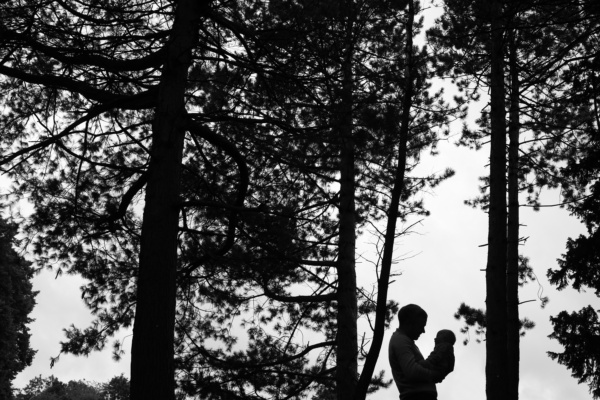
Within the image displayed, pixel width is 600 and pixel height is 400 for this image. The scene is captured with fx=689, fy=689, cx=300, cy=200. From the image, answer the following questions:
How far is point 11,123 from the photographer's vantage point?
29.7 ft

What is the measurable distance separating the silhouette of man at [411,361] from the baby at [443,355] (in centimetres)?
4

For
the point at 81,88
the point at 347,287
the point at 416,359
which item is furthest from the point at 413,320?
the point at 347,287

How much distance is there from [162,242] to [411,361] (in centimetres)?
261

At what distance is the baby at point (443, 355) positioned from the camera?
198 inches

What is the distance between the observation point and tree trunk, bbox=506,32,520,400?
13.5 m

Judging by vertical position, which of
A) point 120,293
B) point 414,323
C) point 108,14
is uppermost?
point 108,14

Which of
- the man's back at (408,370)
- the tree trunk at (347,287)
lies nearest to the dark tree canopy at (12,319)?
the tree trunk at (347,287)

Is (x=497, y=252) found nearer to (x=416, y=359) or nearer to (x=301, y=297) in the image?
(x=301, y=297)

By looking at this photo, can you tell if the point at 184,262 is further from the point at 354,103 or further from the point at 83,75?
the point at 354,103

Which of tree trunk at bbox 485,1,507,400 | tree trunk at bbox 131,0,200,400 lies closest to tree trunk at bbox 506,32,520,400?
tree trunk at bbox 485,1,507,400

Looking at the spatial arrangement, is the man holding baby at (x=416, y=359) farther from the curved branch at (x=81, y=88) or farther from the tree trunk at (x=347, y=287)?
the curved branch at (x=81, y=88)

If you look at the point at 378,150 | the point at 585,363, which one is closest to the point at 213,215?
the point at 378,150

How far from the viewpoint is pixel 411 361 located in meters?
5.12

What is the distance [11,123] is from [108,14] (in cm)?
201
